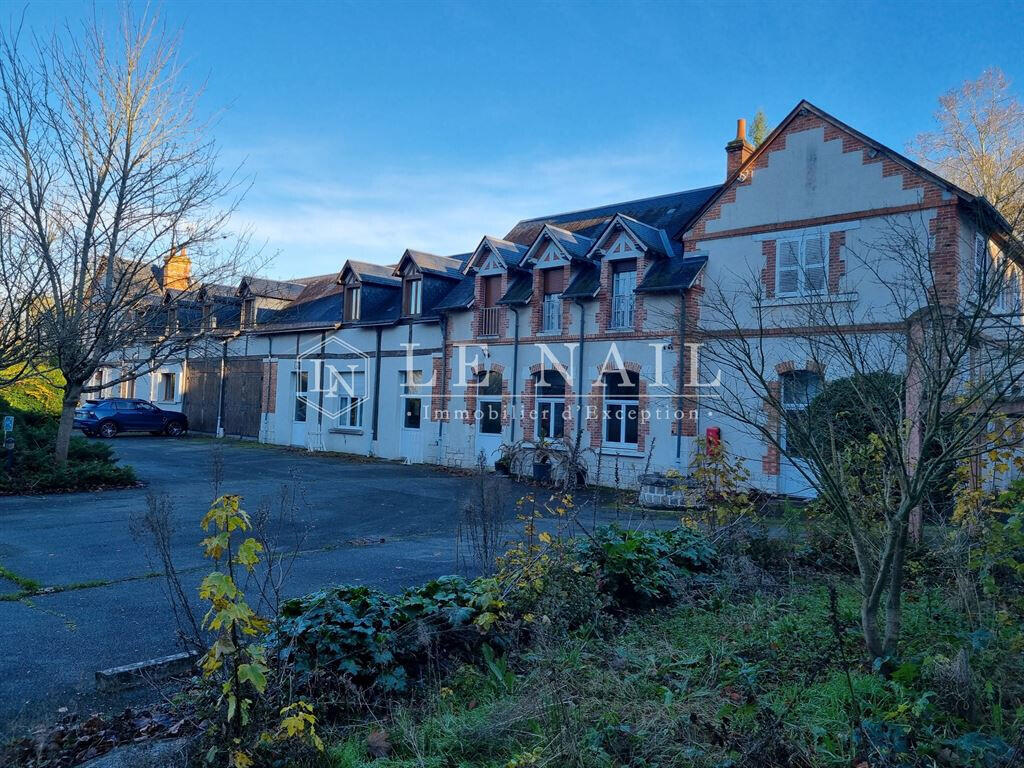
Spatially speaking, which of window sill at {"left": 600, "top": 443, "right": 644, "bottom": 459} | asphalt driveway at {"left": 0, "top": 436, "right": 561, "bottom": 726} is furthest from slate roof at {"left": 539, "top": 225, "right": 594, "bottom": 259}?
asphalt driveway at {"left": 0, "top": 436, "right": 561, "bottom": 726}

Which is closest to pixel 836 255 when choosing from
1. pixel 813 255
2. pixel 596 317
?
pixel 813 255

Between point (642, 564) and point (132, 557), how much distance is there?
19.3 feet

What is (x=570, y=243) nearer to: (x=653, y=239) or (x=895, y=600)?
(x=653, y=239)

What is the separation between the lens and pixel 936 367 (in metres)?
4.00

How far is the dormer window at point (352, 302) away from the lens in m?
23.2

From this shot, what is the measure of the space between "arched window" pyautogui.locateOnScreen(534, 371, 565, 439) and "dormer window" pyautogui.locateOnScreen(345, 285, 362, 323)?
776 cm

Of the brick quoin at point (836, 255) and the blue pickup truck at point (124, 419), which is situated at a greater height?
the brick quoin at point (836, 255)

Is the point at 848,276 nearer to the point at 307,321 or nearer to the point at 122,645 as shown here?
the point at 122,645

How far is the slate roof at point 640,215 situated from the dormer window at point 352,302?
5.35 m

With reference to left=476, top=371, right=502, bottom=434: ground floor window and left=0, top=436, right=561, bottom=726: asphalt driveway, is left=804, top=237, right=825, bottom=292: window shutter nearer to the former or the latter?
left=0, top=436, right=561, bottom=726: asphalt driveway

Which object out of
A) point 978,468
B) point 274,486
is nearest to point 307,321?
point 274,486

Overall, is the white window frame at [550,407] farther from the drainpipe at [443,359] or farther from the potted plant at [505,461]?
the drainpipe at [443,359]

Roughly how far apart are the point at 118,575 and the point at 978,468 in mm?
7895

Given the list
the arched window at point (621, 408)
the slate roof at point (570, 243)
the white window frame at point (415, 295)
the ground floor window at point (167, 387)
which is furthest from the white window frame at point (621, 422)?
the ground floor window at point (167, 387)
